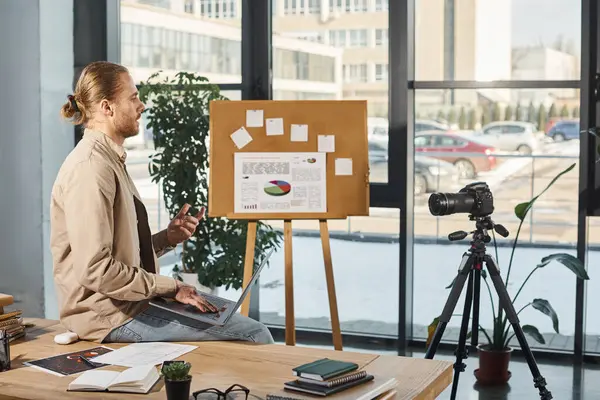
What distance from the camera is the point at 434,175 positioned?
17.5ft

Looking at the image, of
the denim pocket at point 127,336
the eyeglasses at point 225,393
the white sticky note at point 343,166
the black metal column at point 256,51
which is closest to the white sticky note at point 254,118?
the white sticky note at point 343,166

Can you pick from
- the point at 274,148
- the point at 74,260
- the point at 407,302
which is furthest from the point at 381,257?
the point at 74,260

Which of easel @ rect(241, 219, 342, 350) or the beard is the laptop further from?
easel @ rect(241, 219, 342, 350)

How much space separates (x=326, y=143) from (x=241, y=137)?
0.44m

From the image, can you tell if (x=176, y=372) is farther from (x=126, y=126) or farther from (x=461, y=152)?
(x=461, y=152)

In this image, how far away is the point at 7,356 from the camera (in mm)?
2754

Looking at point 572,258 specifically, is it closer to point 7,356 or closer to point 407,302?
point 407,302

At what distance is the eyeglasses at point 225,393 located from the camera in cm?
238

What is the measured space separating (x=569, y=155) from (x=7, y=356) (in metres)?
3.42

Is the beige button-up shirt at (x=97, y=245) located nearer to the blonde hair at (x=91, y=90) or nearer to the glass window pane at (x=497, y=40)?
the blonde hair at (x=91, y=90)

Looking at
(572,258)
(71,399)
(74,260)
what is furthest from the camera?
(572,258)

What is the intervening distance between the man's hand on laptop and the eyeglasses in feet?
2.48

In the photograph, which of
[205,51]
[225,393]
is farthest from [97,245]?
[205,51]

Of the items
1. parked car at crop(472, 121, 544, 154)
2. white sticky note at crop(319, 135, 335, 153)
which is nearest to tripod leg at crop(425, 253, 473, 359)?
white sticky note at crop(319, 135, 335, 153)
